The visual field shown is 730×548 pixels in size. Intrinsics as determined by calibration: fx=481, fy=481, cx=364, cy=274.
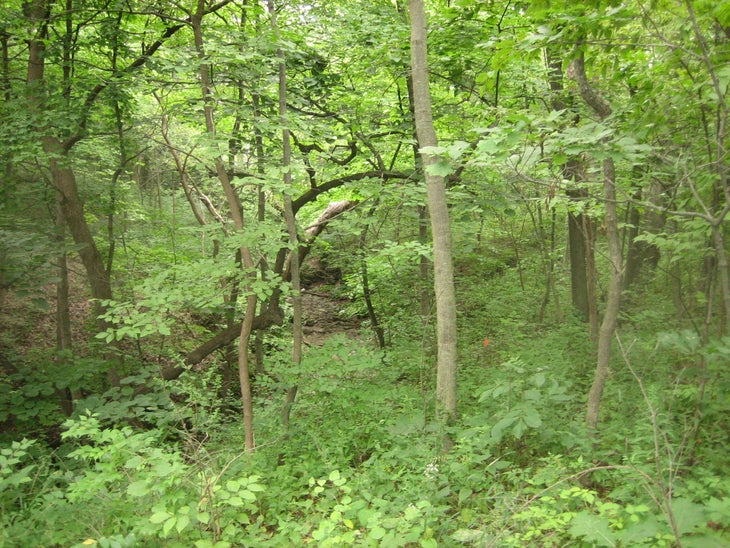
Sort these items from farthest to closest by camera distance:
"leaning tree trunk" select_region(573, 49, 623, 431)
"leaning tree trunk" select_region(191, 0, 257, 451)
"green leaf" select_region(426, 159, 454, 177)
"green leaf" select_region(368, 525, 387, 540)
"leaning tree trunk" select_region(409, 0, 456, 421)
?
"leaning tree trunk" select_region(191, 0, 257, 451), "leaning tree trunk" select_region(409, 0, 456, 421), "leaning tree trunk" select_region(573, 49, 623, 431), "green leaf" select_region(426, 159, 454, 177), "green leaf" select_region(368, 525, 387, 540)

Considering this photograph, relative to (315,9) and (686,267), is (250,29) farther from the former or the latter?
(686,267)

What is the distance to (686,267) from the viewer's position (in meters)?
4.75

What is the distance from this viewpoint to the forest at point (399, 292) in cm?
304

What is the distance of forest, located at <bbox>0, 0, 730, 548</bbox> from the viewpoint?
3039mm

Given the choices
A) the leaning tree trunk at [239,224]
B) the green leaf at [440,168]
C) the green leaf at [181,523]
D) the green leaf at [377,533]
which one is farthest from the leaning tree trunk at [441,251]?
the green leaf at [181,523]

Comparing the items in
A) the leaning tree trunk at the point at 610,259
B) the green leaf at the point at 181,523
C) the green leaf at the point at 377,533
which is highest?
the leaning tree trunk at the point at 610,259

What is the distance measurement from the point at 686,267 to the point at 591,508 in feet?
9.26

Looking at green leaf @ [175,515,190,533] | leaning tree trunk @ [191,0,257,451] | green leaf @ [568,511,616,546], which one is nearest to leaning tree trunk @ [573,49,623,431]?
green leaf @ [568,511,616,546]

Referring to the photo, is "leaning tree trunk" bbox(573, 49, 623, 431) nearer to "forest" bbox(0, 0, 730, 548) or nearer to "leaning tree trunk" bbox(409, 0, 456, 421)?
"forest" bbox(0, 0, 730, 548)

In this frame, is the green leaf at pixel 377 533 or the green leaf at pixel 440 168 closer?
the green leaf at pixel 377 533

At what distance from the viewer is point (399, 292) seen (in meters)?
9.37

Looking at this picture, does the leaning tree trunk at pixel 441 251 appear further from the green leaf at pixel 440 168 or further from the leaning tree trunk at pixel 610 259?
the leaning tree trunk at pixel 610 259

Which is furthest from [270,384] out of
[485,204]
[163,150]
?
[163,150]

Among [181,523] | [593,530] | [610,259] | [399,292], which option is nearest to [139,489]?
[181,523]
